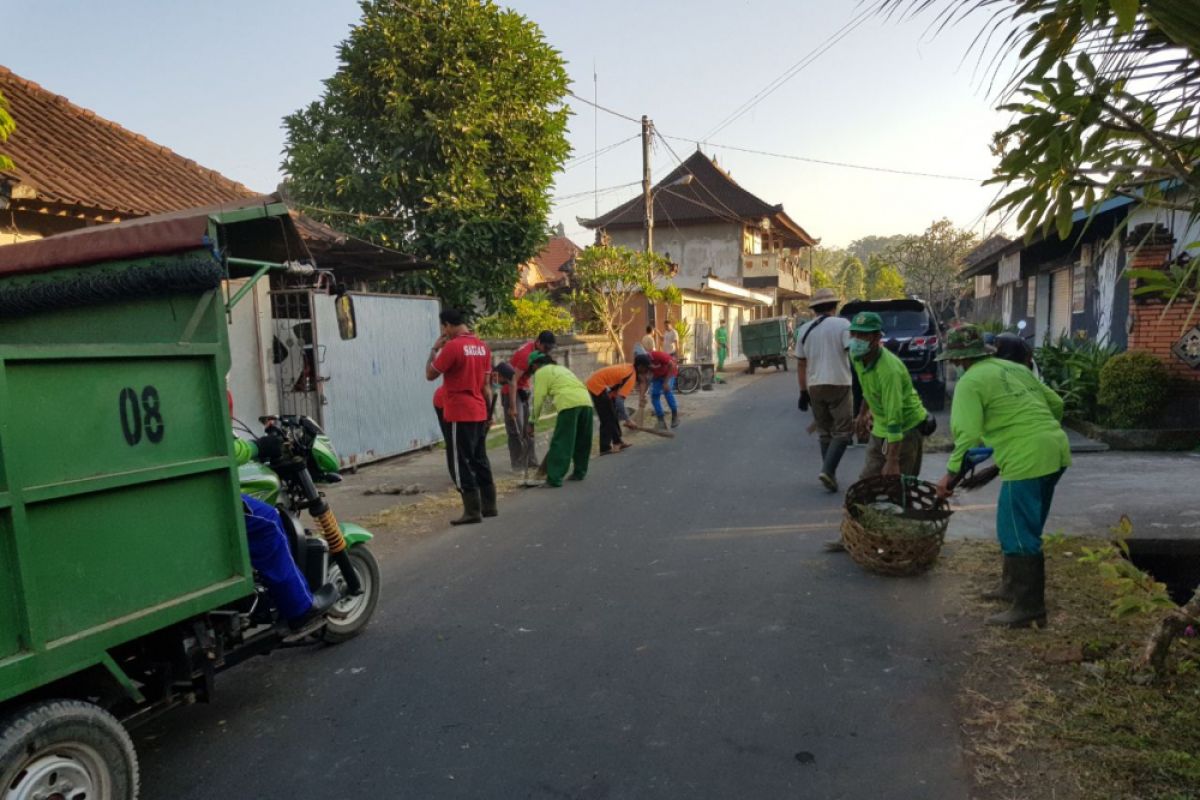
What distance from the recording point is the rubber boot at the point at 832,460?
7.63m

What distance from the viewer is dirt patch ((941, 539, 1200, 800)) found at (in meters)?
2.82

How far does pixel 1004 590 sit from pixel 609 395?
6.83m

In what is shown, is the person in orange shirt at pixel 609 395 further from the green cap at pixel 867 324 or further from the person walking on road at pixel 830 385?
the green cap at pixel 867 324

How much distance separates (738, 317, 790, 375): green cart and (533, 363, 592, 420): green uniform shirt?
2005cm

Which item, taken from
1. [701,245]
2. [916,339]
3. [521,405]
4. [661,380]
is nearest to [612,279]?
[661,380]

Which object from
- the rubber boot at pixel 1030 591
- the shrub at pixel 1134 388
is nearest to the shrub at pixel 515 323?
the shrub at pixel 1134 388

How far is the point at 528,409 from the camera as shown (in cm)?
1030

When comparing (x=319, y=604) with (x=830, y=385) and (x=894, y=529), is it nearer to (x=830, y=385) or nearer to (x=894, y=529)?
(x=894, y=529)

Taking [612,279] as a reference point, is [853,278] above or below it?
above

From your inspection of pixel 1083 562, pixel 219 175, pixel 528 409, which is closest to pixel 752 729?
pixel 1083 562

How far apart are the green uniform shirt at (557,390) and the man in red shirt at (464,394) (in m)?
1.52

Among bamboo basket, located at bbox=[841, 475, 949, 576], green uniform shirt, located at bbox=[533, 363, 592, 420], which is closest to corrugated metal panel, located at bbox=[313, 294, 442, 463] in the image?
green uniform shirt, located at bbox=[533, 363, 592, 420]

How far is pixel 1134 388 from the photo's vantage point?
373 inches

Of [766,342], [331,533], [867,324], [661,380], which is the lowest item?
[766,342]
